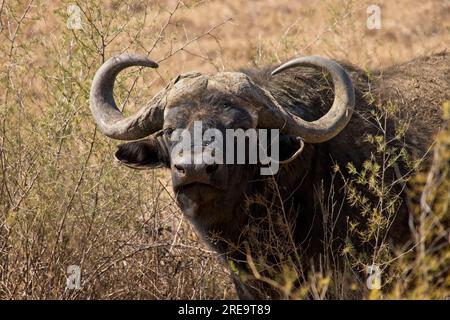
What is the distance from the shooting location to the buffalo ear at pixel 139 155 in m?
7.23

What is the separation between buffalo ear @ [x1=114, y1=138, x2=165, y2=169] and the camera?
285 inches

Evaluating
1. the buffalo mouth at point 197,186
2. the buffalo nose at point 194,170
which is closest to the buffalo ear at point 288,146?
the buffalo mouth at point 197,186

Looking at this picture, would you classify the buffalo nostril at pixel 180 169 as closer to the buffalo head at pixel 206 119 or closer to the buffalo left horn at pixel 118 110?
the buffalo head at pixel 206 119

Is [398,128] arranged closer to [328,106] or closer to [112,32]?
[328,106]

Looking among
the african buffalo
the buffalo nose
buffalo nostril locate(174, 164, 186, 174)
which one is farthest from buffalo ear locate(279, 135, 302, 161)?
buffalo nostril locate(174, 164, 186, 174)

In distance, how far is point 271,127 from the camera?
701 centimetres

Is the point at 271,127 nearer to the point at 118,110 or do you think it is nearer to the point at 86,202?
the point at 118,110

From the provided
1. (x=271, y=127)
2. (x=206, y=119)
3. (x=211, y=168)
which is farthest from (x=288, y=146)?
(x=211, y=168)

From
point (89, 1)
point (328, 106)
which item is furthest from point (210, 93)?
point (89, 1)

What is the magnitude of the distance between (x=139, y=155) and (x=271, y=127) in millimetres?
975

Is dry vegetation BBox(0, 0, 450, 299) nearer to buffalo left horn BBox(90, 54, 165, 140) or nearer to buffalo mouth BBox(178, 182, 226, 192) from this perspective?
buffalo left horn BBox(90, 54, 165, 140)

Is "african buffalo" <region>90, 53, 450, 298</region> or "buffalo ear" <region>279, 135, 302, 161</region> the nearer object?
"african buffalo" <region>90, 53, 450, 298</region>

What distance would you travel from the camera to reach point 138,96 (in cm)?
843

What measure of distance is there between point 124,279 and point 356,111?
7.01ft
